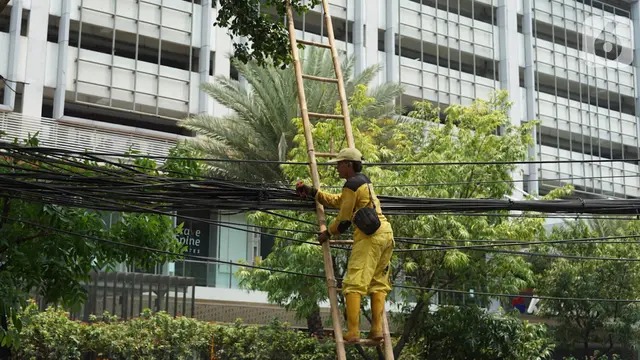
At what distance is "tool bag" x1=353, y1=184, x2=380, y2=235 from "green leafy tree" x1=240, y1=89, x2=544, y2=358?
30.6ft

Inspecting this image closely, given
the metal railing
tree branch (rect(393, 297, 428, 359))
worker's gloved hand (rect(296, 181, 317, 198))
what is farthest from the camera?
the metal railing

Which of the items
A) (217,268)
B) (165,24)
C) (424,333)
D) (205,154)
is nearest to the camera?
(424,333)

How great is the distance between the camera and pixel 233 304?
96.2 feet

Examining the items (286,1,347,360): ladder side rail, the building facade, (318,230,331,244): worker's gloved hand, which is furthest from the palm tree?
(318,230,331,244): worker's gloved hand

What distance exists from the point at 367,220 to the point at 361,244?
25 centimetres

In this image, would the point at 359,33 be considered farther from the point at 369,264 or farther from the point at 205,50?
the point at 369,264

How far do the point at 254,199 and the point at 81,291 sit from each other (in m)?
3.02

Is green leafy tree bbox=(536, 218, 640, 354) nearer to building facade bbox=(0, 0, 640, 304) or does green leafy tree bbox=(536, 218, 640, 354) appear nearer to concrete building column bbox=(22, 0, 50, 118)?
building facade bbox=(0, 0, 640, 304)

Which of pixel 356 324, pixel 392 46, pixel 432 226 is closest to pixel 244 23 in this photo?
pixel 356 324

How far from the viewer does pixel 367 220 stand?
8344 mm

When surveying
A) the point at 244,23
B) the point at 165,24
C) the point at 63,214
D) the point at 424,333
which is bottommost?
the point at 424,333

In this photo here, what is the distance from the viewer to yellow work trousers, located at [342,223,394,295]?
831cm

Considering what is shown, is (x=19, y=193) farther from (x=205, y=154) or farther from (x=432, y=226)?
(x=205, y=154)

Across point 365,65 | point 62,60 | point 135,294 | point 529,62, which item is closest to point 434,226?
point 135,294
